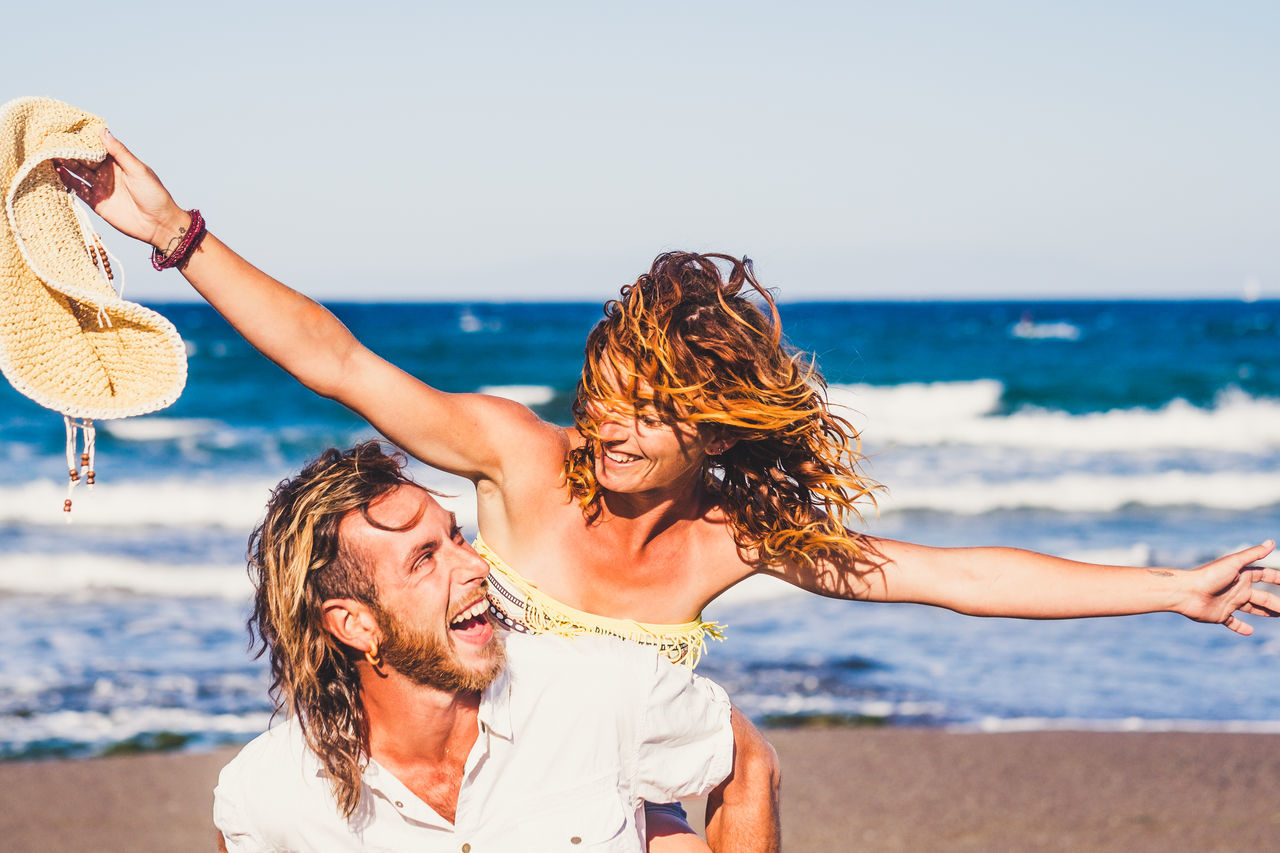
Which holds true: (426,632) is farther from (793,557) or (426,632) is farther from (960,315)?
(960,315)

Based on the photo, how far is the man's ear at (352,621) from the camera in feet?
→ 9.05

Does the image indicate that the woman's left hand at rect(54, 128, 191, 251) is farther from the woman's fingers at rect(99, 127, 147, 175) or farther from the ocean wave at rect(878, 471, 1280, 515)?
the ocean wave at rect(878, 471, 1280, 515)

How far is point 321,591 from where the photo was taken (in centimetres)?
277

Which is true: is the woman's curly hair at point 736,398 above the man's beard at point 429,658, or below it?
above

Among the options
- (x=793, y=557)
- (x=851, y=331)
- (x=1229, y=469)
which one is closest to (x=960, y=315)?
(x=851, y=331)

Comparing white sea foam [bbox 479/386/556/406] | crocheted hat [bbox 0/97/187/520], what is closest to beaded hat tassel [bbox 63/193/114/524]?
crocheted hat [bbox 0/97/187/520]

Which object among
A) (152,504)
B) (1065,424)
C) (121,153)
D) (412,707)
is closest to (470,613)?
(412,707)

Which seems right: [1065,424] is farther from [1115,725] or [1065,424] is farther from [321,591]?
[321,591]

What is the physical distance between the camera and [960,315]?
51500 millimetres

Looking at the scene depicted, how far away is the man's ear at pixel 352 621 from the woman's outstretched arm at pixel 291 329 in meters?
0.42

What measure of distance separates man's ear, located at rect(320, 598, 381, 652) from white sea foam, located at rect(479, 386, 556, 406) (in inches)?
794

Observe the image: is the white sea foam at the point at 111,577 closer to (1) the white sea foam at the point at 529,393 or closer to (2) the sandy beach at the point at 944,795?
(2) the sandy beach at the point at 944,795

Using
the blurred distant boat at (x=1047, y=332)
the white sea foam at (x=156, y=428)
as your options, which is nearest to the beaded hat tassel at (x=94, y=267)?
the white sea foam at (x=156, y=428)

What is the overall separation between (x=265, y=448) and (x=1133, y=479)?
1214 cm
